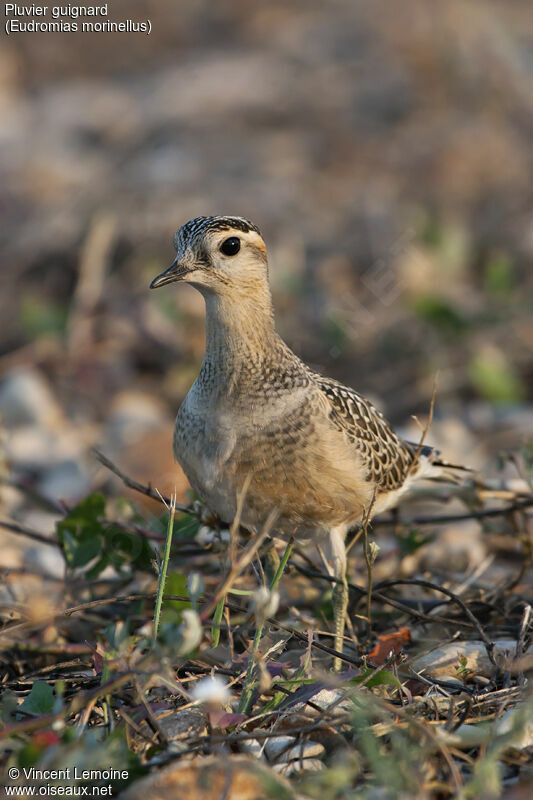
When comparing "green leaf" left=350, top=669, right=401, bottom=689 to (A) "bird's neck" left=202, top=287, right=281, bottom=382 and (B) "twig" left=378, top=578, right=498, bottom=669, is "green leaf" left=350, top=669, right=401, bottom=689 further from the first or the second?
(A) "bird's neck" left=202, top=287, right=281, bottom=382

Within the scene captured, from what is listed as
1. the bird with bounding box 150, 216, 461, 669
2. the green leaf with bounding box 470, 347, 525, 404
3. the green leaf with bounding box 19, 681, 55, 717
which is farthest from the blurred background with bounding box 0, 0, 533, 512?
the green leaf with bounding box 19, 681, 55, 717

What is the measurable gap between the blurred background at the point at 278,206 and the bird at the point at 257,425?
57.6 inches

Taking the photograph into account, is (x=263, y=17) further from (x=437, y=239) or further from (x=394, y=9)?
(x=437, y=239)

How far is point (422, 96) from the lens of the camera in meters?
11.4

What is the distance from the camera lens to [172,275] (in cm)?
365

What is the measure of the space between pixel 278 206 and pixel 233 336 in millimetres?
5892

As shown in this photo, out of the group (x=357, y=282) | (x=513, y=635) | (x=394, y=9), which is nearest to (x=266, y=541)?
(x=513, y=635)

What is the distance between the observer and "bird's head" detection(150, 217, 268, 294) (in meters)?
3.70

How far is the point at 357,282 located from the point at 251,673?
5773 mm

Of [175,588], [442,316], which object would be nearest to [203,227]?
[175,588]

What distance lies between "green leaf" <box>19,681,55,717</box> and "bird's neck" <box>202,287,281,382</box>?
137cm

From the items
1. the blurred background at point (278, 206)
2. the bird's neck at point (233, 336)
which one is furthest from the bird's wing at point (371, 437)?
the blurred background at point (278, 206)

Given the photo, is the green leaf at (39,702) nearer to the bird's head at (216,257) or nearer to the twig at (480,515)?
the bird's head at (216,257)

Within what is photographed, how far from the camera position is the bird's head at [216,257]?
370 cm
